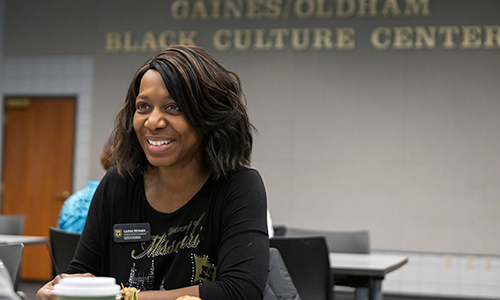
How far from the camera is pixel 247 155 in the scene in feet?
4.51

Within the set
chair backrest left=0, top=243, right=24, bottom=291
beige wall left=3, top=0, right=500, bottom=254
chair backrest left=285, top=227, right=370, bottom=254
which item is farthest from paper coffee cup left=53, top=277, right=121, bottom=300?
beige wall left=3, top=0, right=500, bottom=254

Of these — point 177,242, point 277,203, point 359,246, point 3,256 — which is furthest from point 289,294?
point 277,203

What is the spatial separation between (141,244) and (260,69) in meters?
4.61

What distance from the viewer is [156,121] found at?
1.17m


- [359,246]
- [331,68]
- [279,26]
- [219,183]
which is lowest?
[359,246]

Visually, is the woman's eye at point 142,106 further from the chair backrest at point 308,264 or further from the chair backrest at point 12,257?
the chair backrest at point 308,264

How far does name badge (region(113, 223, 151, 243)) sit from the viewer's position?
127cm

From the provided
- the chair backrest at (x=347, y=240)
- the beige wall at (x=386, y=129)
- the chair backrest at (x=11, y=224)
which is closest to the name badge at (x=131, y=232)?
the chair backrest at (x=347, y=240)

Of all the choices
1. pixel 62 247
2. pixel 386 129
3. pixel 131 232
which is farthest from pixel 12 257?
pixel 386 129

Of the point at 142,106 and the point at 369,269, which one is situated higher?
the point at 142,106

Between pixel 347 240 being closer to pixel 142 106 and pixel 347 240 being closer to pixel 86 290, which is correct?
pixel 142 106

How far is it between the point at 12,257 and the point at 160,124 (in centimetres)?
103

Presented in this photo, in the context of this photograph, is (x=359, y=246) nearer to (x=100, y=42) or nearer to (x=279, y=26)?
(x=279, y=26)

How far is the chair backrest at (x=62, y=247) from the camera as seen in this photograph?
Result: 2.45 metres
